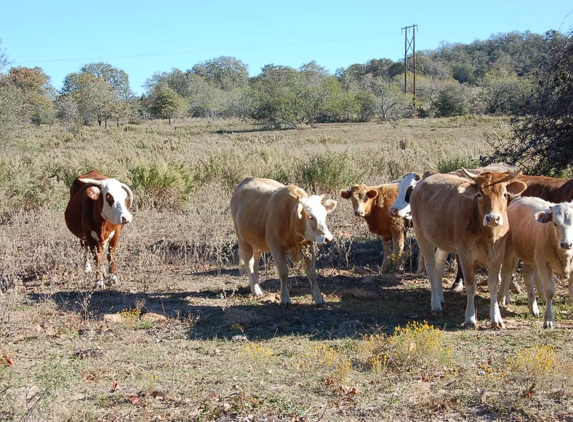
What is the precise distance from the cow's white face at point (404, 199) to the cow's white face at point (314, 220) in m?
2.67

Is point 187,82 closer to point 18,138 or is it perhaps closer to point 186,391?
point 18,138

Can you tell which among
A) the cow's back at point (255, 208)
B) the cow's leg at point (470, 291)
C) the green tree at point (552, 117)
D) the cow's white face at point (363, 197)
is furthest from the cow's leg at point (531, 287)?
the green tree at point (552, 117)

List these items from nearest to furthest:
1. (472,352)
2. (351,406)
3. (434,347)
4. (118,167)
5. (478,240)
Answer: (351,406) → (434,347) → (472,352) → (478,240) → (118,167)

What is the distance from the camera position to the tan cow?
7.81m

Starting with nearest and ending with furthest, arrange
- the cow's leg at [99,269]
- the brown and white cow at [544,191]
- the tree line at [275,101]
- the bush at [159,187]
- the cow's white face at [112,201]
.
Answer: the brown and white cow at [544,191]
the cow's white face at [112,201]
the cow's leg at [99,269]
the bush at [159,187]
the tree line at [275,101]

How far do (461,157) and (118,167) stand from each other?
964cm

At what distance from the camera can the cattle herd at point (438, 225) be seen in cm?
823

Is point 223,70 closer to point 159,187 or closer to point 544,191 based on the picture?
point 159,187

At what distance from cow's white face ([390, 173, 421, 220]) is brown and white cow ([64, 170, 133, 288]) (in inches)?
172

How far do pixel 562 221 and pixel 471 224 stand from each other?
1.12 metres

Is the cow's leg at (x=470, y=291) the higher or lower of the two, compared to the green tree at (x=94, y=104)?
lower

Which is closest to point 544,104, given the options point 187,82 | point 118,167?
point 118,167

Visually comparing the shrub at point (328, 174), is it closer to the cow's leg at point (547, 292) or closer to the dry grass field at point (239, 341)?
the dry grass field at point (239, 341)

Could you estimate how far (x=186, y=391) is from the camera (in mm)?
6176
